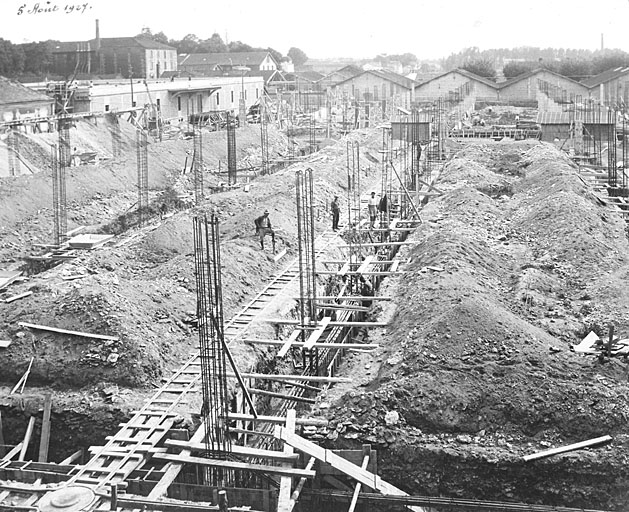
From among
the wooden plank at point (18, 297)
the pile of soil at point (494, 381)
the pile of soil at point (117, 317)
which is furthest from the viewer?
the wooden plank at point (18, 297)

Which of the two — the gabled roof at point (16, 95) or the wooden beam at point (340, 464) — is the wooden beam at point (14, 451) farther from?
the gabled roof at point (16, 95)

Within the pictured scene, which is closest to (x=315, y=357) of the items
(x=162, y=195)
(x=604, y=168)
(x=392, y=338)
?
(x=392, y=338)

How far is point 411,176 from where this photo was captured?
30.2 meters

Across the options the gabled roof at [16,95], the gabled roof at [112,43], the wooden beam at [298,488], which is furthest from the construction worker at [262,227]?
the gabled roof at [112,43]

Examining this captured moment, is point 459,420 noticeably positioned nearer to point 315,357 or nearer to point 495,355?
point 495,355

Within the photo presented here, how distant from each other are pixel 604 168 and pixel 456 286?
70.4 ft

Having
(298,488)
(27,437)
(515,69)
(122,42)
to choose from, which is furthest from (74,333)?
(515,69)

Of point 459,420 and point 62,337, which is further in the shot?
point 62,337

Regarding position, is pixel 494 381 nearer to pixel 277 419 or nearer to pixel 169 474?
pixel 277 419

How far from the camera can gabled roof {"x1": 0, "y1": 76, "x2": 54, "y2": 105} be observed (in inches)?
1447

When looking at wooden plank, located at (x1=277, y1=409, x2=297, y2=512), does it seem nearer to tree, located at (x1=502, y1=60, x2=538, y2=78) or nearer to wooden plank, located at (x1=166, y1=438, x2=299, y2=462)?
wooden plank, located at (x1=166, y1=438, x2=299, y2=462)

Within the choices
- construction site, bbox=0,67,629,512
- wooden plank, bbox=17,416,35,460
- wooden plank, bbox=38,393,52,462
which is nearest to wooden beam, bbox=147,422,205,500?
construction site, bbox=0,67,629,512

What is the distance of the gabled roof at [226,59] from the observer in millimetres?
82875

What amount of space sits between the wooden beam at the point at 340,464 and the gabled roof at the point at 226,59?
75.1 metres
